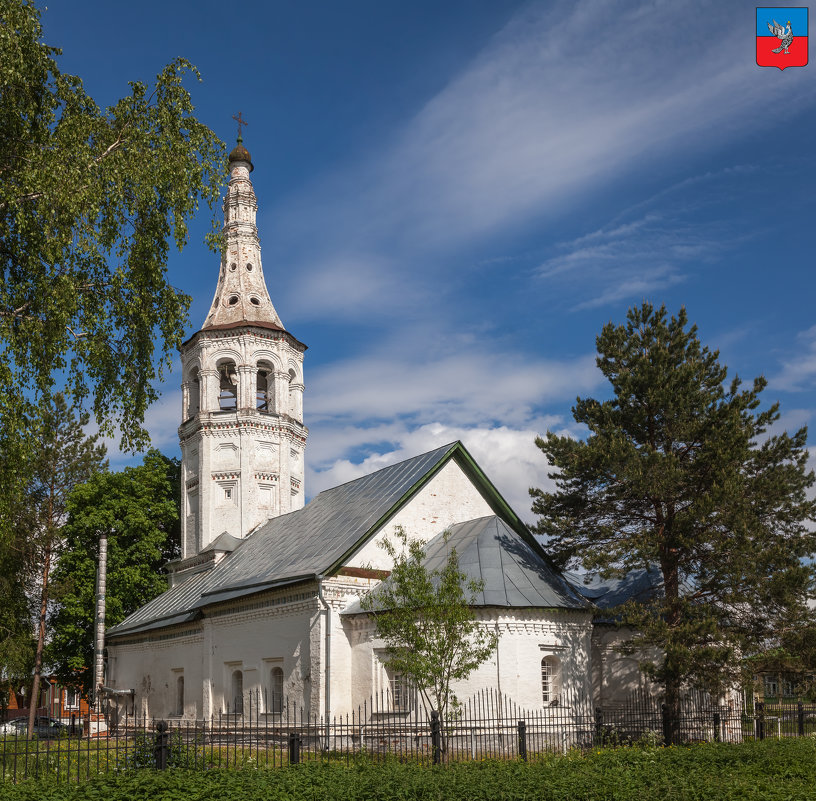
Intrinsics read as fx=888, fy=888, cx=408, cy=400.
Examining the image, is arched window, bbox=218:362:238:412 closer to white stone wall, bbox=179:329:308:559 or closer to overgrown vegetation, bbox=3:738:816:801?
white stone wall, bbox=179:329:308:559

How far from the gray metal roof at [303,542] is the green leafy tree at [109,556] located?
247cm

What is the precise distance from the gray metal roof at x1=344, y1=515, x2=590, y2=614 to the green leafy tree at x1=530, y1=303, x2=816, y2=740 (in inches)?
30.3

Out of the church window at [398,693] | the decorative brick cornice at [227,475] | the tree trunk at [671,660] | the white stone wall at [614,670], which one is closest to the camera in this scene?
the tree trunk at [671,660]

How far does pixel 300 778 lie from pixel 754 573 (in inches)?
422

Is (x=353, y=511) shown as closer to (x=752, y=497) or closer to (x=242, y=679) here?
(x=242, y=679)

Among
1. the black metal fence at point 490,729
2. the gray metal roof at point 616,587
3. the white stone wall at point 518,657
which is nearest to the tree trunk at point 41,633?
the black metal fence at point 490,729

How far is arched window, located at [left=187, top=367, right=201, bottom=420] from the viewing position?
3234cm

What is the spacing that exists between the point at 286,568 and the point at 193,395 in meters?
11.7

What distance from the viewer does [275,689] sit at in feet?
73.4

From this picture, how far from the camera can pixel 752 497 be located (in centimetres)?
1834

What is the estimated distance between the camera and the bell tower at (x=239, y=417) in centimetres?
3067

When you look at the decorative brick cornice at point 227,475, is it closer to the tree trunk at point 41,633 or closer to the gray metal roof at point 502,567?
the tree trunk at point 41,633

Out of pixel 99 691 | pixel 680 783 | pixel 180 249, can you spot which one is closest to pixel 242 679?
pixel 99 691

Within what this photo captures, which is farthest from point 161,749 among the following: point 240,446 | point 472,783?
point 240,446
